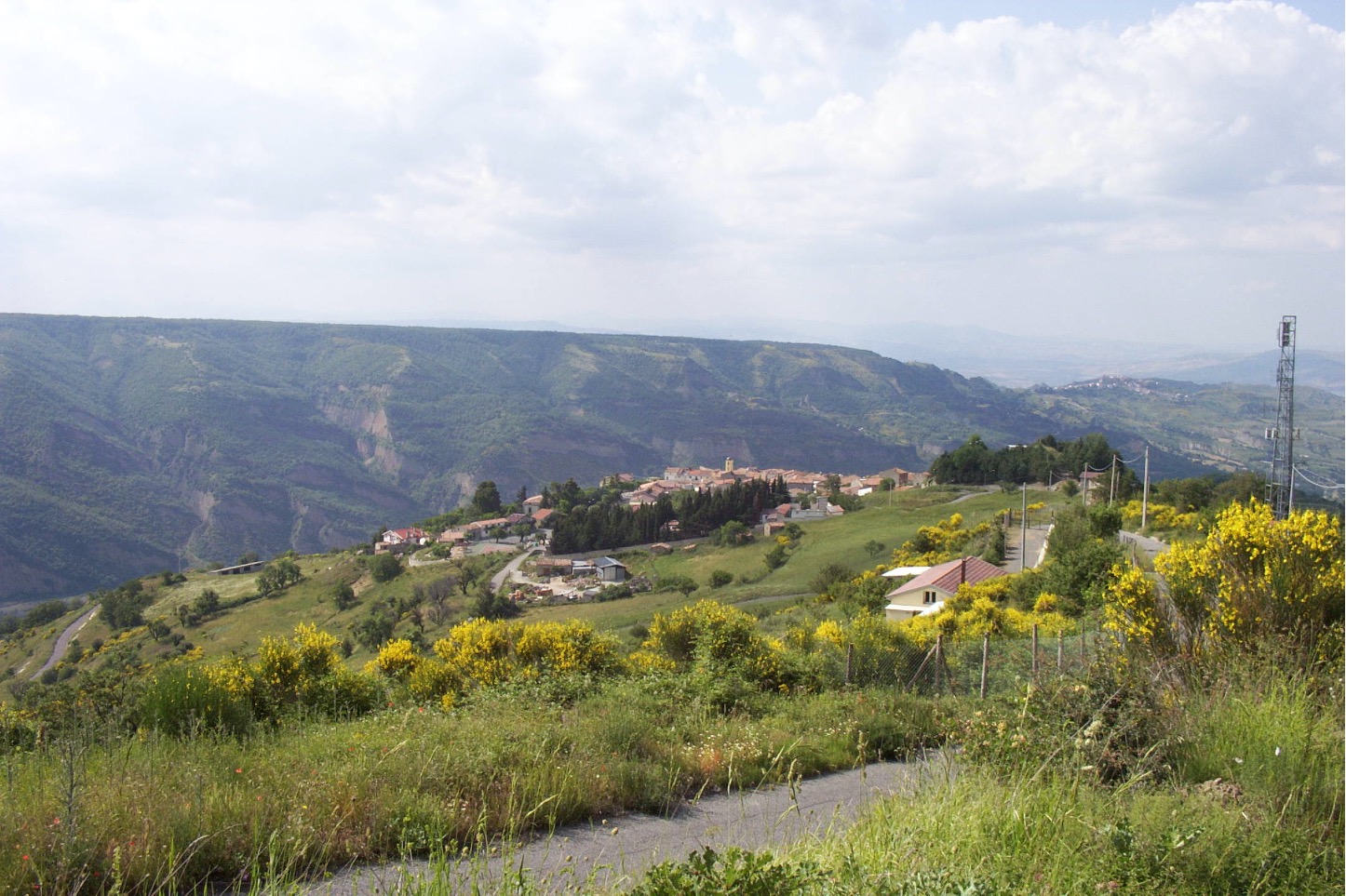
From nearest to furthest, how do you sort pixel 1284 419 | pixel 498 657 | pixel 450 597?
pixel 498 657
pixel 1284 419
pixel 450 597

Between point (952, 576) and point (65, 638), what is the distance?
57.4 meters

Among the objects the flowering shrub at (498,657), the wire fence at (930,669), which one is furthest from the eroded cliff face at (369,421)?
the wire fence at (930,669)

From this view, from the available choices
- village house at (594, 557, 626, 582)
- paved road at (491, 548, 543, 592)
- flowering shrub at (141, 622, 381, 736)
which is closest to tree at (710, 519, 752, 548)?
village house at (594, 557, 626, 582)

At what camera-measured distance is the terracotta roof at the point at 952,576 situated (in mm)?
28359

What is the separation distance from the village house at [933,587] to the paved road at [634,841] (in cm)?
2345

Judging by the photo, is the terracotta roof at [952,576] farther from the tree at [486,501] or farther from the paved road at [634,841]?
the tree at [486,501]

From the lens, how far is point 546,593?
5422 cm

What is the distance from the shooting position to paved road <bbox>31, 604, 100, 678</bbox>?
52625mm

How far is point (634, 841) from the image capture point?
13.4ft

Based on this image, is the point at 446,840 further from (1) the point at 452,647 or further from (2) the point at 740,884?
(1) the point at 452,647

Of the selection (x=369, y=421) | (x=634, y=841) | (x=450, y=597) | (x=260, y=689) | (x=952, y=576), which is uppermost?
(x=634, y=841)

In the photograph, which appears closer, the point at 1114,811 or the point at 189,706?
the point at 1114,811

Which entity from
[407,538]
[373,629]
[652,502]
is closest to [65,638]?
[373,629]

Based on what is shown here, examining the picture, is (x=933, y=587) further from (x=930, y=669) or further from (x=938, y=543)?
(x=930, y=669)
